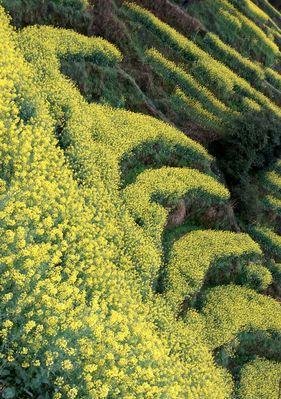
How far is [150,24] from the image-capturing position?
132 feet

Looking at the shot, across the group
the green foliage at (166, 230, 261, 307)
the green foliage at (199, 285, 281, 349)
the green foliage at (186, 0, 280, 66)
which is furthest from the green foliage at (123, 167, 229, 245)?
the green foliage at (186, 0, 280, 66)

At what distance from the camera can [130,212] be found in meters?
23.8

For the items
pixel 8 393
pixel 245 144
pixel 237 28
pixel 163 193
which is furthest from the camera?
pixel 237 28

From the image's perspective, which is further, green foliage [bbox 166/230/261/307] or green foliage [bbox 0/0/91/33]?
green foliage [bbox 0/0/91/33]

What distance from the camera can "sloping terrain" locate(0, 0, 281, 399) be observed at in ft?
36.4

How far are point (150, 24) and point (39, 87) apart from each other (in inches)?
825

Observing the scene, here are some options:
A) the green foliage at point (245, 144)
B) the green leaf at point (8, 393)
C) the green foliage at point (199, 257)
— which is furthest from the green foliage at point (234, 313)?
the green leaf at point (8, 393)

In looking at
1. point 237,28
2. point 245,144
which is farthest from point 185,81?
point 237,28

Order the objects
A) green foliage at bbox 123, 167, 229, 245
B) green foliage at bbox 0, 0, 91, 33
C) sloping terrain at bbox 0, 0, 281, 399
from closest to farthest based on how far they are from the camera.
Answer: sloping terrain at bbox 0, 0, 281, 399
green foliage at bbox 123, 167, 229, 245
green foliage at bbox 0, 0, 91, 33

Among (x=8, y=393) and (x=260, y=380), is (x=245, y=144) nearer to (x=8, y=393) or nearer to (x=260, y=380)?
(x=260, y=380)

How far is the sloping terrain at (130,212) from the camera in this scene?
36.4ft

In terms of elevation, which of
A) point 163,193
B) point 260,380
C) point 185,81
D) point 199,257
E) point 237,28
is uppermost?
point 163,193

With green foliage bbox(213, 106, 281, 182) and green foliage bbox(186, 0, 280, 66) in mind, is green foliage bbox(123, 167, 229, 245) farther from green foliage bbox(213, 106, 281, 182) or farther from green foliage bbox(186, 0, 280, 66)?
green foliage bbox(186, 0, 280, 66)

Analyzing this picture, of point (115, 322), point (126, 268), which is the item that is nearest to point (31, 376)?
point (115, 322)
